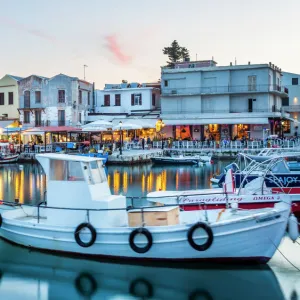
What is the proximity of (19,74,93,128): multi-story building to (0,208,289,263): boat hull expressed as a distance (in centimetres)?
4755

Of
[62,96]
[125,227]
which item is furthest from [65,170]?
[62,96]

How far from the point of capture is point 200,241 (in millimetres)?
13523

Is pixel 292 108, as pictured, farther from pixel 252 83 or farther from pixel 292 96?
pixel 252 83

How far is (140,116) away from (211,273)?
49291 mm

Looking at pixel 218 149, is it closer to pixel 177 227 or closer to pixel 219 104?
pixel 219 104

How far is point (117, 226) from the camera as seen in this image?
14.7 m

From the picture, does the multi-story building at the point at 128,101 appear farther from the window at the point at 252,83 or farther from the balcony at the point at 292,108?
the balcony at the point at 292,108

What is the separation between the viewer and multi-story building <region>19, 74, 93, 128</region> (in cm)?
6112

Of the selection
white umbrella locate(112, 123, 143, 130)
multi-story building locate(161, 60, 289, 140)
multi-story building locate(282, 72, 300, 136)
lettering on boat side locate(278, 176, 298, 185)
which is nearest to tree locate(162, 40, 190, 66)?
multi-story building locate(282, 72, 300, 136)

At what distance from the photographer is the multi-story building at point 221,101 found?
2292 inches

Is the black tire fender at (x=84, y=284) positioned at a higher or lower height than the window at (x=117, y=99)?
lower

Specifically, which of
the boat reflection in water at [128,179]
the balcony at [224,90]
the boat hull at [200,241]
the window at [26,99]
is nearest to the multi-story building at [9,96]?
the window at [26,99]

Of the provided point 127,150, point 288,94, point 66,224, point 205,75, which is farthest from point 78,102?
point 66,224

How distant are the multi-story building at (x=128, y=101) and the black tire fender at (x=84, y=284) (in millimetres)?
50541
